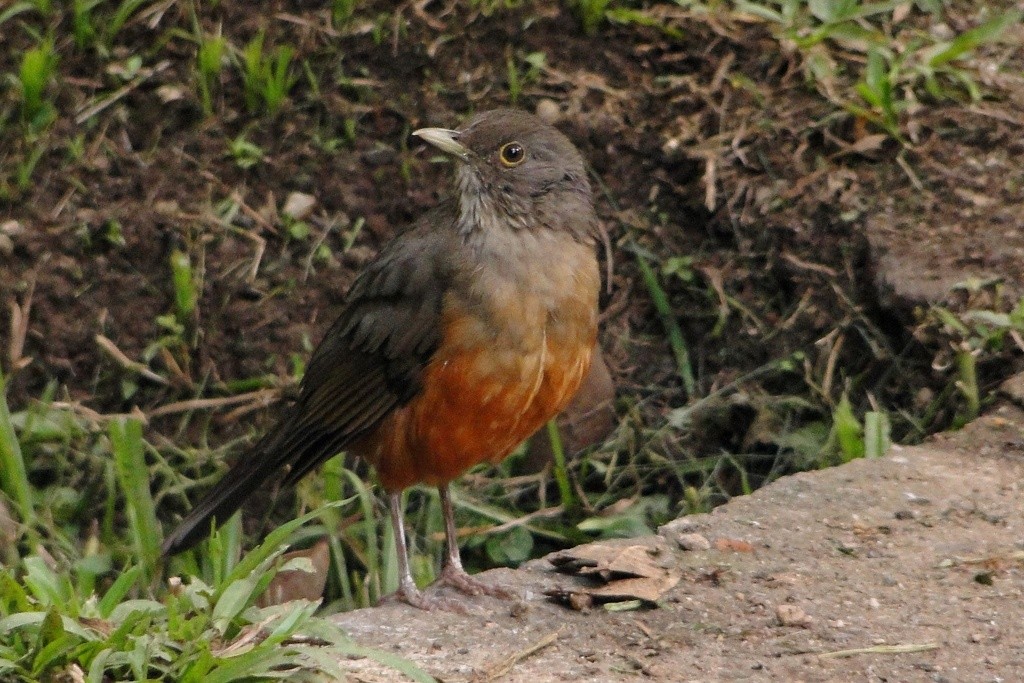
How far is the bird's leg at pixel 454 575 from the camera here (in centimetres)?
489

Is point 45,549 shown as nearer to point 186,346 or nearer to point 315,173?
point 186,346

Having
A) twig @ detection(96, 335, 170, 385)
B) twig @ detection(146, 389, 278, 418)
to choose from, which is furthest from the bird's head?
twig @ detection(96, 335, 170, 385)

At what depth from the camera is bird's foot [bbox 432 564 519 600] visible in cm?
486

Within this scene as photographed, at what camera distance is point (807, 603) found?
15.1 feet

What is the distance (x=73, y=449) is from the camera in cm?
649

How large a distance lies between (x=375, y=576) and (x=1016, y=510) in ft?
8.15

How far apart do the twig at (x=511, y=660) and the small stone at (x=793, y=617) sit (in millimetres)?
682

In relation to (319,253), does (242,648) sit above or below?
below

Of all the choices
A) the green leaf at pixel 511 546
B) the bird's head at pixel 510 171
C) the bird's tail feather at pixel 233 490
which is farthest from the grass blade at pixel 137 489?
the bird's head at pixel 510 171

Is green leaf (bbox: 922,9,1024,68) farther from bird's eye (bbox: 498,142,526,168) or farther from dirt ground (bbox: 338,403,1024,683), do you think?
bird's eye (bbox: 498,142,526,168)

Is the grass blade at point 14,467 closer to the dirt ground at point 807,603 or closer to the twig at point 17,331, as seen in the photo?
the twig at point 17,331

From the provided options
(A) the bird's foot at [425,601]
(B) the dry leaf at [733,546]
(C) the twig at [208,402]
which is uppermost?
(C) the twig at [208,402]

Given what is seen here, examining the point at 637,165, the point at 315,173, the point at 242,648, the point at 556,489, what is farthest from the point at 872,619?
the point at 315,173

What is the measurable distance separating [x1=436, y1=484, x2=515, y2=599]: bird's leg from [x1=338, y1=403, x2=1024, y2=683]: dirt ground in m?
0.05
